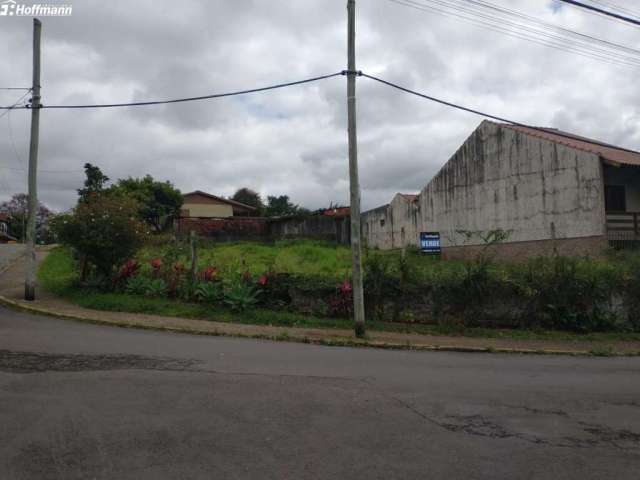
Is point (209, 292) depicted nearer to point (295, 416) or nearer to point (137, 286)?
point (137, 286)

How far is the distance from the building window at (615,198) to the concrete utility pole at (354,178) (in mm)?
14785

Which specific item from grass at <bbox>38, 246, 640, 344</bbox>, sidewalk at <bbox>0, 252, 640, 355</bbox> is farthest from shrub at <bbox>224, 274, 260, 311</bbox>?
sidewalk at <bbox>0, 252, 640, 355</bbox>

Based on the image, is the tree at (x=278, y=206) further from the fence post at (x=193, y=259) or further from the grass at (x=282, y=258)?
the fence post at (x=193, y=259)

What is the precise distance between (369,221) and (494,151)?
459 inches

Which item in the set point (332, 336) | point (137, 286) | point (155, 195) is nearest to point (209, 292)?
point (137, 286)

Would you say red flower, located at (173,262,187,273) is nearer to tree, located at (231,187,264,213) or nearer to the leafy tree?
the leafy tree

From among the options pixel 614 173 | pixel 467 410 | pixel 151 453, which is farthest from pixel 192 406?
pixel 614 173

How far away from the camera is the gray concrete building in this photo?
2198 centimetres

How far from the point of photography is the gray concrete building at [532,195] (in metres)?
22.0

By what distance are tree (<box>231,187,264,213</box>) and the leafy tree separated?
171ft

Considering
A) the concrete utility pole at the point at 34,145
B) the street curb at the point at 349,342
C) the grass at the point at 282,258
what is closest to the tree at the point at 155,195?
the grass at the point at 282,258

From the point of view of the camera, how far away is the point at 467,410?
21.8ft

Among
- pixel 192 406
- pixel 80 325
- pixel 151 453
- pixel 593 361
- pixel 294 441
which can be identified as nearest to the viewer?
pixel 151 453

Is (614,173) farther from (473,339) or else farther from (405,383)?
(405,383)
